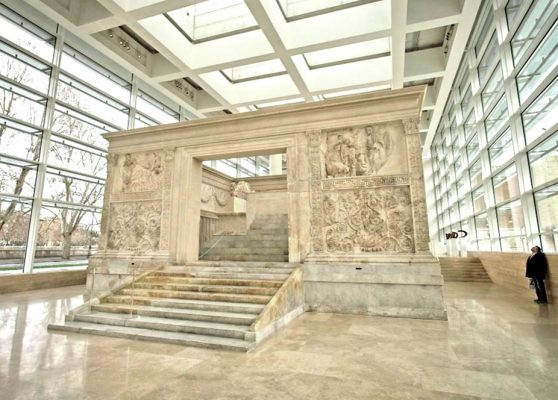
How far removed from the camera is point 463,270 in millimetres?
14328

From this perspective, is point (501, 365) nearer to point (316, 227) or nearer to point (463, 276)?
point (316, 227)

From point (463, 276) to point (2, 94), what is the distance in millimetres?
19581

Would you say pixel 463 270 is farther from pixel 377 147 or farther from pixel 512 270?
pixel 377 147

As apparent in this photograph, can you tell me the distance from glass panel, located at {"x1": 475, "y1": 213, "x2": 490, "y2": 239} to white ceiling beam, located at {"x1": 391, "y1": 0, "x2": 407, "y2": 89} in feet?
26.4

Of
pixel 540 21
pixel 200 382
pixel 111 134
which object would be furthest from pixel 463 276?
pixel 111 134

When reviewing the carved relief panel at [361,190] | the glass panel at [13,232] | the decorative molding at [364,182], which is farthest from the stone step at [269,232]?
the glass panel at [13,232]

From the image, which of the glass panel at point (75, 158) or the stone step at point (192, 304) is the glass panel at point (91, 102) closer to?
the glass panel at point (75, 158)

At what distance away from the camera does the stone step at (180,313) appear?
5.04 meters

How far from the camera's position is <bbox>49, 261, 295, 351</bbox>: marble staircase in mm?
4723

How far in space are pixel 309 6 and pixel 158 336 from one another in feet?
38.6

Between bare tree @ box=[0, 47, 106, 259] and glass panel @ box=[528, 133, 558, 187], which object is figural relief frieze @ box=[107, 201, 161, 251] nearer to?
bare tree @ box=[0, 47, 106, 259]

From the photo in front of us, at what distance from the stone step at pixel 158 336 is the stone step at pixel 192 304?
81 cm

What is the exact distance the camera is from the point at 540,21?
Result: 28.5ft

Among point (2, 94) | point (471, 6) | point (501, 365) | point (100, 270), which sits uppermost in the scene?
point (471, 6)
